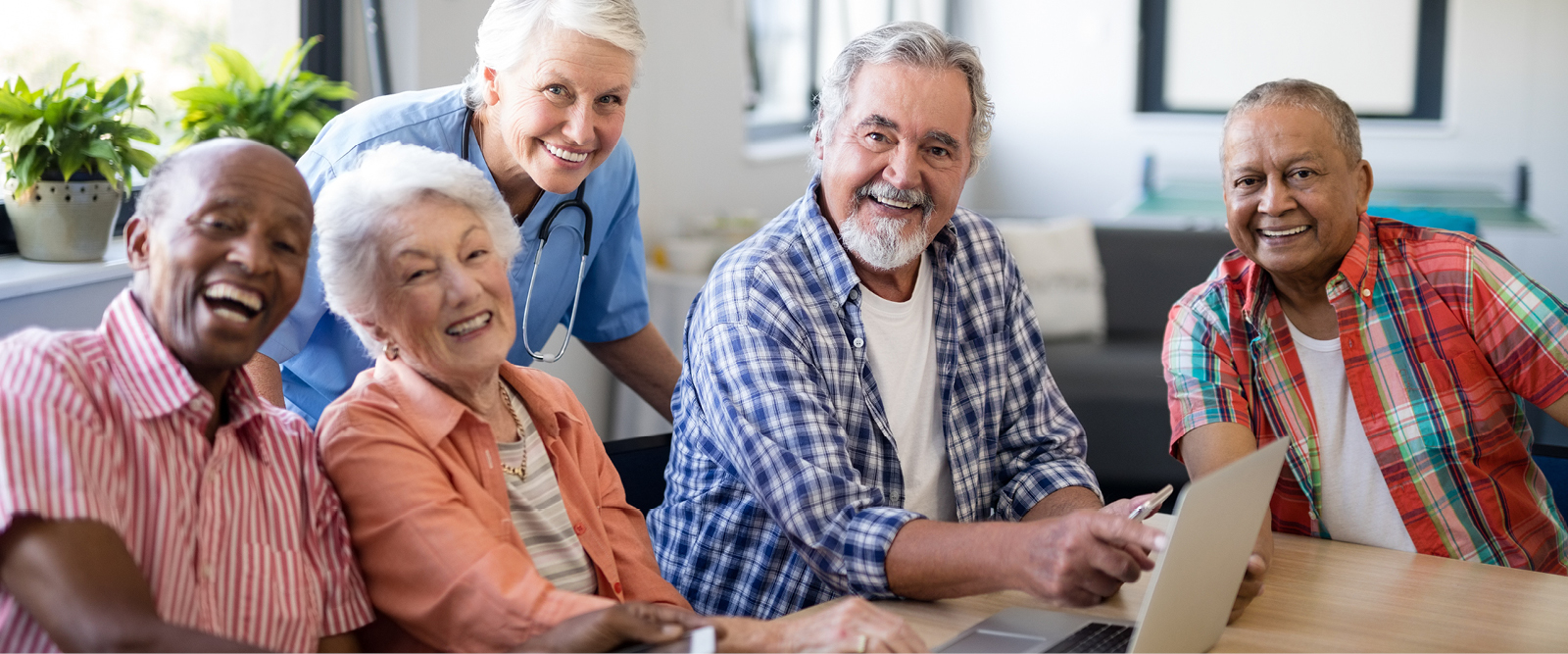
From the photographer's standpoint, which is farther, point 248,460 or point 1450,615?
point 1450,615

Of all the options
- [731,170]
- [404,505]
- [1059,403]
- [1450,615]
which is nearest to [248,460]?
[404,505]

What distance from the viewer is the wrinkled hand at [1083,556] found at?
127cm

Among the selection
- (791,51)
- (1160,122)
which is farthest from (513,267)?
(1160,122)

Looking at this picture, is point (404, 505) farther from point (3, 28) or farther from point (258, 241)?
point (3, 28)

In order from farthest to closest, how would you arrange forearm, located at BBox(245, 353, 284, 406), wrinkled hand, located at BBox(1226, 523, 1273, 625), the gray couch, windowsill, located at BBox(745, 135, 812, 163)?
windowsill, located at BBox(745, 135, 812, 163) → the gray couch → forearm, located at BBox(245, 353, 284, 406) → wrinkled hand, located at BBox(1226, 523, 1273, 625)

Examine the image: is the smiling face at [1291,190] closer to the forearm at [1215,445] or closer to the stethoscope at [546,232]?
the forearm at [1215,445]

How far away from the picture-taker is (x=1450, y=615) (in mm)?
1399

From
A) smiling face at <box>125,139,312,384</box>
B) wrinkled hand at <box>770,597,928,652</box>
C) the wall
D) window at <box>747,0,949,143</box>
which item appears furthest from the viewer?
the wall

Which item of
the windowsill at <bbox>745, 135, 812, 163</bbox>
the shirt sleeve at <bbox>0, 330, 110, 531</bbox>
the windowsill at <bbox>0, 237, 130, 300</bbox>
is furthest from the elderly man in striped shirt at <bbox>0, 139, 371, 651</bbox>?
the windowsill at <bbox>745, 135, 812, 163</bbox>

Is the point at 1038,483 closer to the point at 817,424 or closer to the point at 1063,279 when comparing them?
the point at 817,424

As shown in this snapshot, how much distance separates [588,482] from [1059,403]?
0.74 metres

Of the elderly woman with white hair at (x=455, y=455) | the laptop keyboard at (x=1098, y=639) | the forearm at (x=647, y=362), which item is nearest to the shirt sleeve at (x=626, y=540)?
the elderly woman with white hair at (x=455, y=455)

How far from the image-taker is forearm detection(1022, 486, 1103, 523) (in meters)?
1.65

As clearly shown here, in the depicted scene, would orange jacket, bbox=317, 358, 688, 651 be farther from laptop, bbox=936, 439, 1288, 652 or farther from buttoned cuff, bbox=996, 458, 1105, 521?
buttoned cuff, bbox=996, 458, 1105, 521
